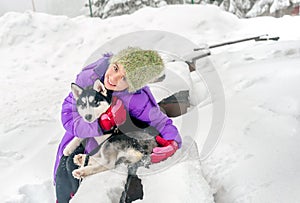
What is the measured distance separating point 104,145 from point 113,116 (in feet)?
0.55

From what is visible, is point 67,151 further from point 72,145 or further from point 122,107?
point 122,107

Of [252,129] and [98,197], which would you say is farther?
[252,129]

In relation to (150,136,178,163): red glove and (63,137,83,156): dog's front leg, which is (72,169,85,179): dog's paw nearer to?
(63,137,83,156): dog's front leg

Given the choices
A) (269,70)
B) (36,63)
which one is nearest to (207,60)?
(269,70)

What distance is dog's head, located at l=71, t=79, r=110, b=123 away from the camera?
2.05 metres

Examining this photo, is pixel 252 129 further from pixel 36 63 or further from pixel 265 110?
pixel 36 63

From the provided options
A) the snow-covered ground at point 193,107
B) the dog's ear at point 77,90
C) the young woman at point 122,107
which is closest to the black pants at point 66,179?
the young woman at point 122,107

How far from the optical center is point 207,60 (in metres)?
5.29

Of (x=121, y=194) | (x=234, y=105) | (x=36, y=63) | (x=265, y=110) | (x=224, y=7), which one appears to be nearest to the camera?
(x=121, y=194)

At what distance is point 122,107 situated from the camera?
2.19 metres

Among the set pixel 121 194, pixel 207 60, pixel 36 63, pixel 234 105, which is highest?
pixel 121 194

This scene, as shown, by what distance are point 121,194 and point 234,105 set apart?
176 centimetres

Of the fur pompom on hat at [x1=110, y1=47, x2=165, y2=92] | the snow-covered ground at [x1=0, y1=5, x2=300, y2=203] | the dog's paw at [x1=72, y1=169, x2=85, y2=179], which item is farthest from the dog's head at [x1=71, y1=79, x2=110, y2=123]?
the snow-covered ground at [x1=0, y1=5, x2=300, y2=203]

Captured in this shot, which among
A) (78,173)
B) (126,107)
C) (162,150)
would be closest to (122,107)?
(126,107)
